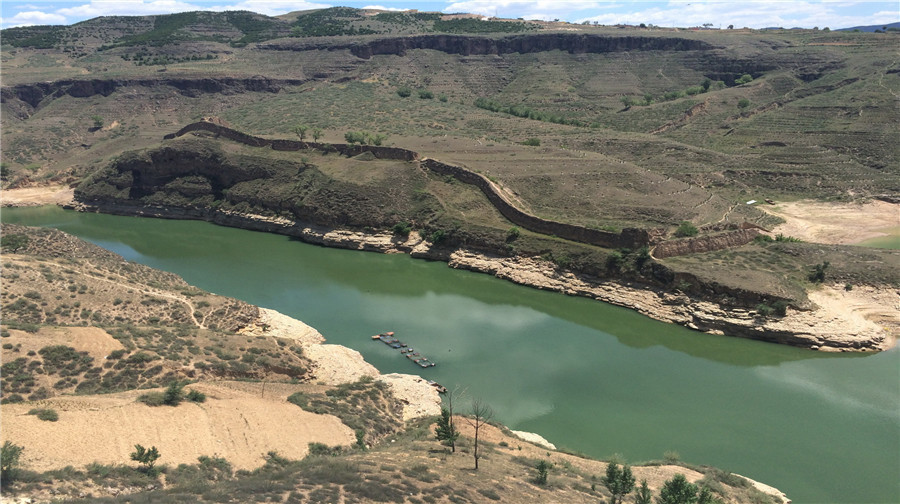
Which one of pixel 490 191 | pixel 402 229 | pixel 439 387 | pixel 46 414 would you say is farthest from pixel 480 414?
pixel 490 191

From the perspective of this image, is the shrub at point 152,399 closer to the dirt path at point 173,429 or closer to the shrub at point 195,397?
the dirt path at point 173,429

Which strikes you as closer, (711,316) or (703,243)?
(711,316)

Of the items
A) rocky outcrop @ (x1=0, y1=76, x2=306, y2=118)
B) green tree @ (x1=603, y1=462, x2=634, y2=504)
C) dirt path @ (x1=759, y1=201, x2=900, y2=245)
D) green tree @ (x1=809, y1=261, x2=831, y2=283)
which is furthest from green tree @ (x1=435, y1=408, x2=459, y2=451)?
rocky outcrop @ (x1=0, y1=76, x2=306, y2=118)

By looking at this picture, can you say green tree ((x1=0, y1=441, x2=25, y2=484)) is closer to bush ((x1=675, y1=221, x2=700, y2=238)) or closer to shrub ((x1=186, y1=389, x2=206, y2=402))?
shrub ((x1=186, y1=389, x2=206, y2=402))

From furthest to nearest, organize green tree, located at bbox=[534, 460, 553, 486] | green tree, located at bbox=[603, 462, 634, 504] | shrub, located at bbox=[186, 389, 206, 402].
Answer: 1. shrub, located at bbox=[186, 389, 206, 402]
2. green tree, located at bbox=[534, 460, 553, 486]
3. green tree, located at bbox=[603, 462, 634, 504]

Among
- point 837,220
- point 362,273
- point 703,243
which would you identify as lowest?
point 362,273

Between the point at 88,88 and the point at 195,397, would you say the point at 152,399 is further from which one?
the point at 88,88

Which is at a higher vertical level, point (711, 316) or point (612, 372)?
point (711, 316)
